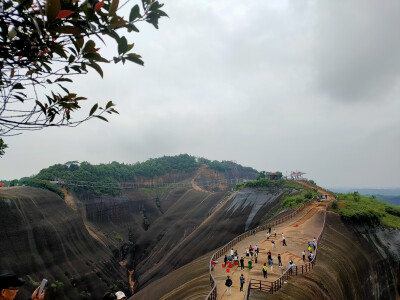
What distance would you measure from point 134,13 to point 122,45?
39 centimetres

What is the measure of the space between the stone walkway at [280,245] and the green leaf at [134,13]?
52.9ft

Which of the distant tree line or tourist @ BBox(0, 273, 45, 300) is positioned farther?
the distant tree line

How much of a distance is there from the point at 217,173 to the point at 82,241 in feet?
255

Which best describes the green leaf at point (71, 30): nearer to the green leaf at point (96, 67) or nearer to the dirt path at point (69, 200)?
the green leaf at point (96, 67)

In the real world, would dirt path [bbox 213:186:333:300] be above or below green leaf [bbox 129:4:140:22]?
below

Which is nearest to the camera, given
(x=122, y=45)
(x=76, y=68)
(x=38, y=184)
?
(x=122, y=45)

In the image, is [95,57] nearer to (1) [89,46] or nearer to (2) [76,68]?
(1) [89,46]

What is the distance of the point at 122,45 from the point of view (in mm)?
3123

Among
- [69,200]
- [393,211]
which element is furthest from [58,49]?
[69,200]

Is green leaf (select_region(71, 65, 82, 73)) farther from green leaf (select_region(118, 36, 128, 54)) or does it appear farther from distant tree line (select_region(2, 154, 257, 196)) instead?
distant tree line (select_region(2, 154, 257, 196))

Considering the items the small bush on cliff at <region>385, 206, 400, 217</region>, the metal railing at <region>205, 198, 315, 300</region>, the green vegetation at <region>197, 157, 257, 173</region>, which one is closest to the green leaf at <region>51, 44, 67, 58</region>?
the metal railing at <region>205, 198, 315, 300</region>

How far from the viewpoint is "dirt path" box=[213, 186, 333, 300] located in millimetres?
18375

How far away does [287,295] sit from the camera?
47.4 feet

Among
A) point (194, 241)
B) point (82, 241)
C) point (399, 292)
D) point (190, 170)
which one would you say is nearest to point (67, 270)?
point (82, 241)
